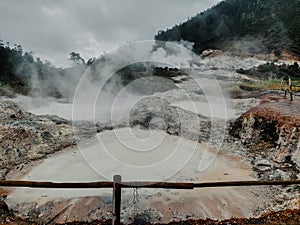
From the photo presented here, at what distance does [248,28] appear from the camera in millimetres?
31969

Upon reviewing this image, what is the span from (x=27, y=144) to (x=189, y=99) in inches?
305

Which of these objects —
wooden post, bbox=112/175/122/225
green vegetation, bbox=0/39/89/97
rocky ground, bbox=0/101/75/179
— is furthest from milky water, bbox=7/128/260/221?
green vegetation, bbox=0/39/89/97

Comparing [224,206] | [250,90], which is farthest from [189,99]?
[224,206]

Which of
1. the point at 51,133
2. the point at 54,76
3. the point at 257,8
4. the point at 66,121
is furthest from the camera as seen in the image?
the point at 257,8

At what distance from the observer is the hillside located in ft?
85.1

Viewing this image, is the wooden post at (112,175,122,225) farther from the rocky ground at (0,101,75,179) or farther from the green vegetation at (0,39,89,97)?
the green vegetation at (0,39,89,97)

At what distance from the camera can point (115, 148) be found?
271 inches

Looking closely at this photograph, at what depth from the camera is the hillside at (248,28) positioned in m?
25.9

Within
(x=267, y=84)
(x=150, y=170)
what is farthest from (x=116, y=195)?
(x=267, y=84)

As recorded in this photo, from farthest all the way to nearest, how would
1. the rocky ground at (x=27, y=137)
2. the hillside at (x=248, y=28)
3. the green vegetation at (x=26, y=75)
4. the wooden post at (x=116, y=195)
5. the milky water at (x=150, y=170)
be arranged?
the hillside at (x=248, y=28) → the green vegetation at (x=26, y=75) → the rocky ground at (x=27, y=137) → the milky water at (x=150, y=170) → the wooden post at (x=116, y=195)

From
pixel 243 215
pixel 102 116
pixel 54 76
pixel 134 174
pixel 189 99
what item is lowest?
pixel 243 215

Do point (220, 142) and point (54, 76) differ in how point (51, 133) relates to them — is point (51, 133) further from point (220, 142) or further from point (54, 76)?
point (54, 76)

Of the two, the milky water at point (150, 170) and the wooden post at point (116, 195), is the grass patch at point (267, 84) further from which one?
the wooden post at point (116, 195)

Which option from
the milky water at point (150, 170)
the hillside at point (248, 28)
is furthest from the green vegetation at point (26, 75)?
the hillside at point (248, 28)
